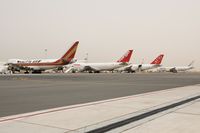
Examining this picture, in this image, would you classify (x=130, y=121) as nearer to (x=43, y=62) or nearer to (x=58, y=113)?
(x=58, y=113)

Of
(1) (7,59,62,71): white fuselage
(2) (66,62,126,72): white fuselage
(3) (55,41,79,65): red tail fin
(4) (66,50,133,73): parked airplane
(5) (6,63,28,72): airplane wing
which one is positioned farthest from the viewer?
(4) (66,50,133,73): parked airplane

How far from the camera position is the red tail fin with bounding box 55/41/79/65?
66.7 meters

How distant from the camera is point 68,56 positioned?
6731 centimetres

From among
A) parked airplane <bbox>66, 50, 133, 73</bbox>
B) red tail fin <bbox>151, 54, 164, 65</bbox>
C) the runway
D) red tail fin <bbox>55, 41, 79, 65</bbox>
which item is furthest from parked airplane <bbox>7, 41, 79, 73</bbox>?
red tail fin <bbox>151, 54, 164, 65</bbox>

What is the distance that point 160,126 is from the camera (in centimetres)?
579

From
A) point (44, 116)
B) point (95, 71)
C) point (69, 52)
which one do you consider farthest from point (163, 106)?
point (95, 71)

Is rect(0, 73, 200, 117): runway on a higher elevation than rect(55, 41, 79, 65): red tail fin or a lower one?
lower

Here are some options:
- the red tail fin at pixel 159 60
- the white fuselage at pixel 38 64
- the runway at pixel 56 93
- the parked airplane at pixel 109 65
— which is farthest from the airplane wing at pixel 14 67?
the red tail fin at pixel 159 60

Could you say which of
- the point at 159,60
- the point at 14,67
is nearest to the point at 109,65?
the point at 159,60

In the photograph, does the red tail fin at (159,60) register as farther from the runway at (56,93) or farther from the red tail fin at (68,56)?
the runway at (56,93)

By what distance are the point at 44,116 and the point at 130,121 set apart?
2.15 metres

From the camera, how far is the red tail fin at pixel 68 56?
66688 millimetres

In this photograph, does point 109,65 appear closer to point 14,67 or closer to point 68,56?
point 68,56

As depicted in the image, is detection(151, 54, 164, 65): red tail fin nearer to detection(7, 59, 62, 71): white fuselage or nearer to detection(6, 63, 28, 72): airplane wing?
detection(7, 59, 62, 71): white fuselage
